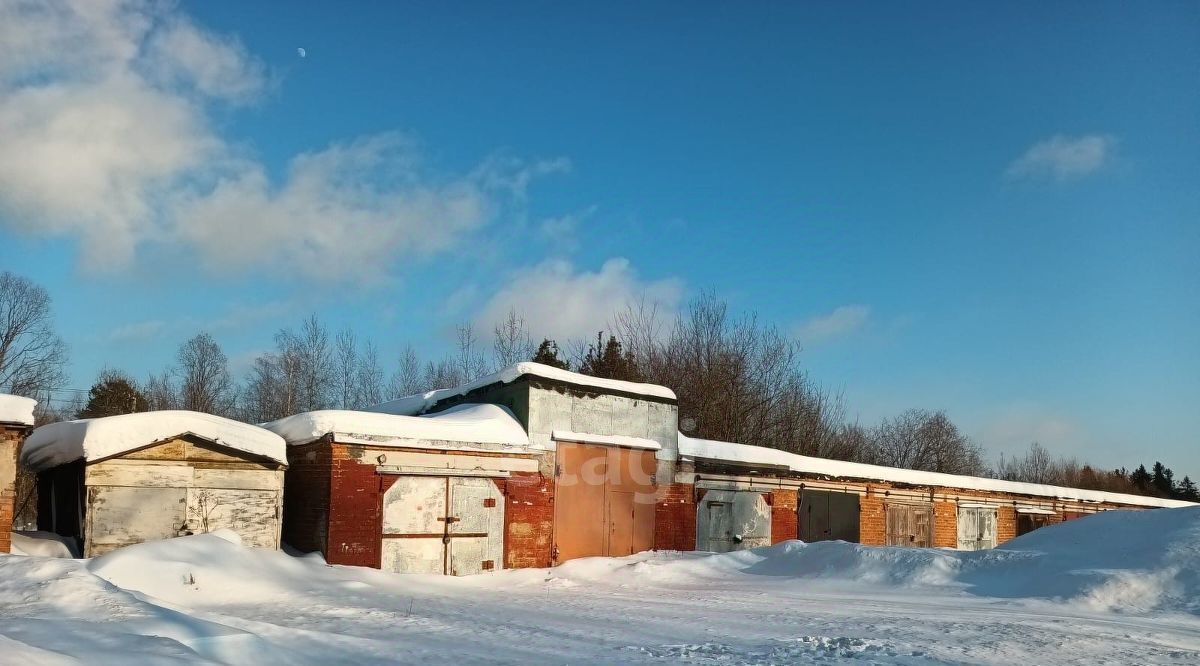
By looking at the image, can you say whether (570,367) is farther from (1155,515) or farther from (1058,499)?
(1155,515)

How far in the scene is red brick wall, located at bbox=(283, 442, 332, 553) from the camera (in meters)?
14.0

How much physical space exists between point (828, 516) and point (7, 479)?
1704cm

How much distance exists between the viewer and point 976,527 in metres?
25.0

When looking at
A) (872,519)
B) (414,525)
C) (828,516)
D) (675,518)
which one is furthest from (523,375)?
(872,519)

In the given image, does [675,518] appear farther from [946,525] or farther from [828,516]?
[946,525]

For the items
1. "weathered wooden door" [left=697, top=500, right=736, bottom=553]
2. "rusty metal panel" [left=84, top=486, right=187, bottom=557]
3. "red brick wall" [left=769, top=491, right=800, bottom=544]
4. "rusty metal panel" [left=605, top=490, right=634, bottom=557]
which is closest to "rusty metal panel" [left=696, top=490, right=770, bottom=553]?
"weathered wooden door" [left=697, top=500, right=736, bottom=553]

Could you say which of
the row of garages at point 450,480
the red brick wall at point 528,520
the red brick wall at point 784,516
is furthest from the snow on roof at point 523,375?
the red brick wall at point 784,516

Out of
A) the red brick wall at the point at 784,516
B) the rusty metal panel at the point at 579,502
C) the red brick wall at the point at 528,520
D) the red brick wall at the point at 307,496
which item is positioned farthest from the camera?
the red brick wall at the point at 784,516

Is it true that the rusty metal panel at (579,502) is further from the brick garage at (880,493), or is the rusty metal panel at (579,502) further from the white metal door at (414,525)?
the white metal door at (414,525)

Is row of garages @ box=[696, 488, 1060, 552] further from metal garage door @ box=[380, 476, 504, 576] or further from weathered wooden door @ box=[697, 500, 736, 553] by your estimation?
metal garage door @ box=[380, 476, 504, 576]

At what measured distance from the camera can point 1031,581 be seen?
12.2 m

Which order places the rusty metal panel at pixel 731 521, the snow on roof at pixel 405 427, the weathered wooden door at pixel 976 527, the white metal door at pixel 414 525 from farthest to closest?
the weathered wooden door at pixel 976 527 → the rusty metal panel at pixel 731 521 → the white metal door at pixel 414 525 → the snow on roof at pixel 405 427

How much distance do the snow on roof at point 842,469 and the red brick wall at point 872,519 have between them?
19.3 inches

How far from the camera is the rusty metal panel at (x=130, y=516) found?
12258 mm
